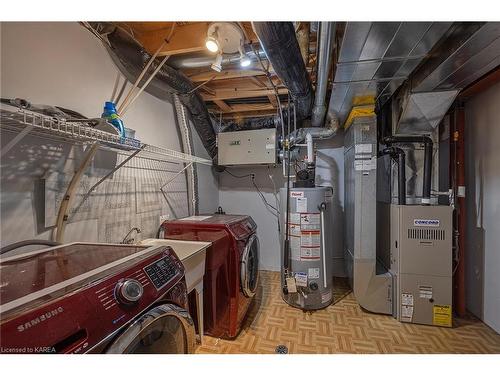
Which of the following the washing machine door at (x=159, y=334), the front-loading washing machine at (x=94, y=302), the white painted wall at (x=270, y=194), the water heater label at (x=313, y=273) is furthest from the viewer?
the white painted wall at (x=270, y=194)

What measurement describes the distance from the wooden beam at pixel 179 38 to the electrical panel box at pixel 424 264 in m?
2.15

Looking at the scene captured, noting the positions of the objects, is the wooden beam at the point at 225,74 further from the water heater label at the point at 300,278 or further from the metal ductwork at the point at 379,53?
the water heater label at the point at 300,278

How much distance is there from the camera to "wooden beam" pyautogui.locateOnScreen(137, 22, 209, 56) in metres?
1.50

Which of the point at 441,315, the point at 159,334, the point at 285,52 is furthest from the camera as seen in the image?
the point at 441,315

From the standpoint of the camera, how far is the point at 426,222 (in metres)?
1.95

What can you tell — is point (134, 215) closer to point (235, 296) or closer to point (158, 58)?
point (235, 296)

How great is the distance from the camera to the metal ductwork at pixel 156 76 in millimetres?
1396

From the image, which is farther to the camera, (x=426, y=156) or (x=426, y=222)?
(x=426, y=156)

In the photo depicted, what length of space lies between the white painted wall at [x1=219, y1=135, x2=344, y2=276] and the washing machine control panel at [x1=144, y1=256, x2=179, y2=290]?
91.7 inches

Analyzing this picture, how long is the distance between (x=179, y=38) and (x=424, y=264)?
8.89ft

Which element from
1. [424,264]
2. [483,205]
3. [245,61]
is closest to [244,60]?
[245,61]

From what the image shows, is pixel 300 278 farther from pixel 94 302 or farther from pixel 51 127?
pixel 51 127

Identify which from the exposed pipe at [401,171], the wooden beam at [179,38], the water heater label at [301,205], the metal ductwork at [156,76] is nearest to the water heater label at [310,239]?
the water heater label at [301,205]
